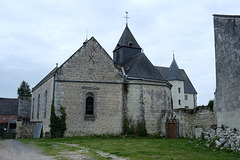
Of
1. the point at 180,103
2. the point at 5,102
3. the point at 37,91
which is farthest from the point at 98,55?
the point at 5,102

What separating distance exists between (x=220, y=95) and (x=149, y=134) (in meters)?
8.37

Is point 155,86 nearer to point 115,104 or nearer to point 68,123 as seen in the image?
point 115,104

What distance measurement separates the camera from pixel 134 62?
22453 millimetres

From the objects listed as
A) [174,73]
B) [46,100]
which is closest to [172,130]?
[46,100]

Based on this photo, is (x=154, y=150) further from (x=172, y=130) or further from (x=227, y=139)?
(x=172, y=130)

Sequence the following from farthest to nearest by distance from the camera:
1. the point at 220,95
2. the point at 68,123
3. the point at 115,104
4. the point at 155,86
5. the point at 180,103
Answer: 1. the point at 180,103
2. the point at 155,86
3. the point at 115,104
4. the point at 68,123
5. the point at 220,95

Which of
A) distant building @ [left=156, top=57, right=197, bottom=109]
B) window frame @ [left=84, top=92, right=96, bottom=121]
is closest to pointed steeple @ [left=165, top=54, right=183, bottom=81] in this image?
distant building @ [left=156, top=57, right=197, bottom=109]

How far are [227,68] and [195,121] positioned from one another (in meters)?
5.89

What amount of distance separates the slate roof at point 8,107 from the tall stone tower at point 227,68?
1276 inches

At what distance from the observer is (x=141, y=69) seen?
2172 cm

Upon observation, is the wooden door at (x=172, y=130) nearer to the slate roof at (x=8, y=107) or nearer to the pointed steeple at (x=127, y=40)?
the pointed steeple at (x=127, y=40)

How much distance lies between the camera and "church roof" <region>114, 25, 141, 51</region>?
994 inches

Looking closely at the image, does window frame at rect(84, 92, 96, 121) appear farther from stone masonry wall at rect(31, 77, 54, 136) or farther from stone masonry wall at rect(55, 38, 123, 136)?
stone masonry wall at rect(31, 77, 54, 136)

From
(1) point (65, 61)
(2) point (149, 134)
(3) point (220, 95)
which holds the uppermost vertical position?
(1) point (65, 61)
